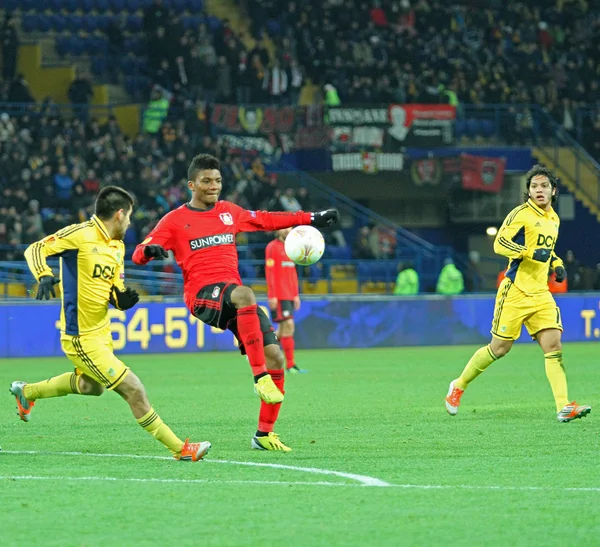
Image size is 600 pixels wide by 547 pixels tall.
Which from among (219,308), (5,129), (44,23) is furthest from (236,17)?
(219,308)

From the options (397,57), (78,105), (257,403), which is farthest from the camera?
(397,57)

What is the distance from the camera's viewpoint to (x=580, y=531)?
6020 mm

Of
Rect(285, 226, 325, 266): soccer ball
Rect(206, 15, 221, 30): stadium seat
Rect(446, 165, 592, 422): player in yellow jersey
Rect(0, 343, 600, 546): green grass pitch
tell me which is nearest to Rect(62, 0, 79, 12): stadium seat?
Rect(206, 15, 221, 30): stadium seat

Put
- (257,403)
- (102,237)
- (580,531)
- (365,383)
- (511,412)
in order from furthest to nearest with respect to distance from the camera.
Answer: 1. (365,383)
2. (257,403)
3. (511,412)
4. (102,237)
5. (580,531)

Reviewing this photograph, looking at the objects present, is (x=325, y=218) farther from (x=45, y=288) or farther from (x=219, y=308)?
(x=45, y=288)

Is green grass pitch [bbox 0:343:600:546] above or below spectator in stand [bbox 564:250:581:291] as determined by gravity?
above

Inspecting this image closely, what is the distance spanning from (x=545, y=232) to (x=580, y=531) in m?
5.91

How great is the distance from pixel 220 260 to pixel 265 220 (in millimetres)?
493

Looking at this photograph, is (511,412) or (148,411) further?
(511,412)

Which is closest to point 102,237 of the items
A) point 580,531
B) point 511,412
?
point 580,531

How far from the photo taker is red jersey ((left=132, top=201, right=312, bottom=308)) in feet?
30.9

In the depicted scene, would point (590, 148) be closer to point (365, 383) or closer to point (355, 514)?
point (365, 383)

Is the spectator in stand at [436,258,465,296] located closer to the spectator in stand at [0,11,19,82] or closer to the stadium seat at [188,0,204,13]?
the stadium seat at [188,0,204,13]

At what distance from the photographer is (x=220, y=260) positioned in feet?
31.0
